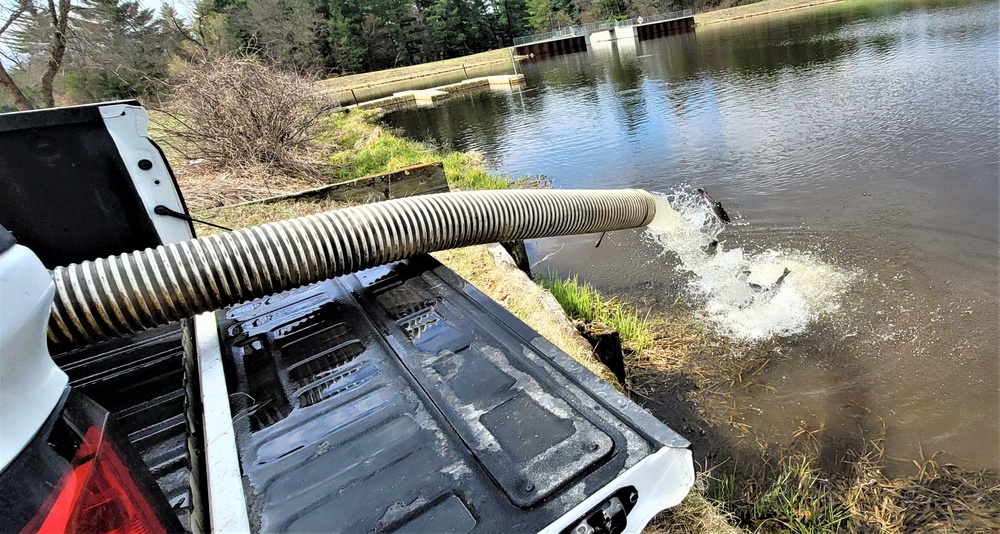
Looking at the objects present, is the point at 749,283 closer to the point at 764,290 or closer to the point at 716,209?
the point at 764,290

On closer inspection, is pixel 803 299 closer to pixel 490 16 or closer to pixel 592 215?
pixel 592 215

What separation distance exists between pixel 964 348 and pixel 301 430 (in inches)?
179

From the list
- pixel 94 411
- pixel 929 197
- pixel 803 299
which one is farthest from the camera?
pixel 929 197

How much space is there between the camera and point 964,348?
385 cm

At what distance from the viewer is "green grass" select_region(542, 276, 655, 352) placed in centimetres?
435

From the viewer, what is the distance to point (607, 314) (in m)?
4.62

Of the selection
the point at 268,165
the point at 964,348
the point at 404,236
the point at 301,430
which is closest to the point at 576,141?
the point at 268,165

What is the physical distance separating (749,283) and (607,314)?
1.57 metres

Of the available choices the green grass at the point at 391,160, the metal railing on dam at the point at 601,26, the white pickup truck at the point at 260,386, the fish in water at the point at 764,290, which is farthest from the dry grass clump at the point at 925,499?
the metal railing on dam at the point at 601,26

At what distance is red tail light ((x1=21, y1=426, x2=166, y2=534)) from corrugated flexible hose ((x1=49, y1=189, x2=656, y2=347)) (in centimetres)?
124

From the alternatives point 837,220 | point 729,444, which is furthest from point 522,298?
point 837,220

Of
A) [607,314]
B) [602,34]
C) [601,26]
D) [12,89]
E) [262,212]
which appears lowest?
[607,314]

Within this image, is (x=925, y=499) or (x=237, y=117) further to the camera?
A: (x=237, y=117)

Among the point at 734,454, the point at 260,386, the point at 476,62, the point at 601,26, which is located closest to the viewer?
the point at 260,386
